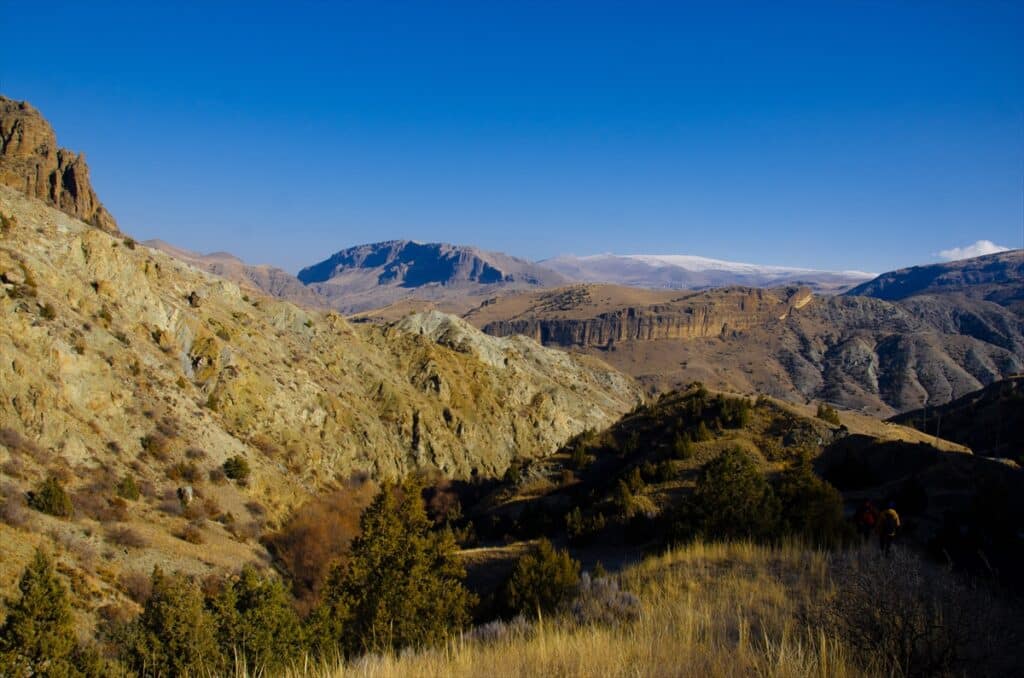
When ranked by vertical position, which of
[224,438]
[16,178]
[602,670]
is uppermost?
[16,178]

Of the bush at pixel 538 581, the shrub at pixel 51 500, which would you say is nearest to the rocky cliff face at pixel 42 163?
the shrub at pixel 51 500

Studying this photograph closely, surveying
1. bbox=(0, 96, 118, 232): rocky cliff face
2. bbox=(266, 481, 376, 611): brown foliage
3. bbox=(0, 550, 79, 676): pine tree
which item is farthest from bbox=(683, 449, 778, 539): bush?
bbox=(0, 96, 118, 232): rocky cliff face

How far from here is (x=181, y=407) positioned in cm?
3584

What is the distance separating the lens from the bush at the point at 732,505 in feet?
44.3

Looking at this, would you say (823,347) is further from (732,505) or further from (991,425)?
(732,505)

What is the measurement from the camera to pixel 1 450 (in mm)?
23469

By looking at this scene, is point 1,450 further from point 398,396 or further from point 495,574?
Answer: point 398,396

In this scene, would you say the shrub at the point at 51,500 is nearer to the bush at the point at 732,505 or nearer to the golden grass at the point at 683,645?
the golden grass at the point at 683,645

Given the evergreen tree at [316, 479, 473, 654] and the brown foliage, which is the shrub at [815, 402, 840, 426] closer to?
the brown foliage

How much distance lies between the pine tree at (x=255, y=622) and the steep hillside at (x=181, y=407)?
983 centimetres

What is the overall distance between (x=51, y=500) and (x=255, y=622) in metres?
17.1

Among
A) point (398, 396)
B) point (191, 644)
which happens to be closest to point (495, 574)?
point (191, 644)

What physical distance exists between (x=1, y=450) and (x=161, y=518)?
23.3 ft

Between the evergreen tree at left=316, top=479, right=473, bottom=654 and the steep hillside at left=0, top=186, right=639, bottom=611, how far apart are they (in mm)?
12332
